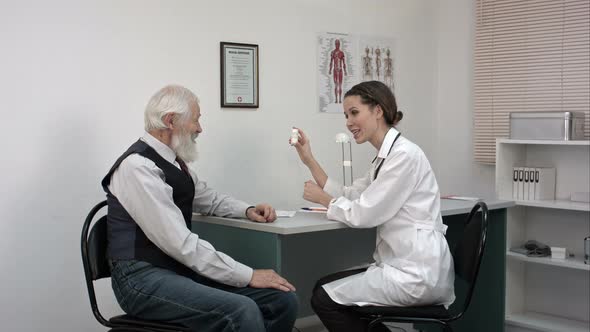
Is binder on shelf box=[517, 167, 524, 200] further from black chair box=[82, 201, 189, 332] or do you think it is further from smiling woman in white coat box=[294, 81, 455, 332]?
black chair box=[82, 201, 189, 332]

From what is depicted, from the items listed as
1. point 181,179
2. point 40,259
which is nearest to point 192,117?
point 181,179

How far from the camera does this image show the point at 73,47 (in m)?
2.94

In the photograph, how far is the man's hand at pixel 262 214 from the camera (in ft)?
8.97

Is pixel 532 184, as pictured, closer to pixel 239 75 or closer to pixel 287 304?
pixel 239 75

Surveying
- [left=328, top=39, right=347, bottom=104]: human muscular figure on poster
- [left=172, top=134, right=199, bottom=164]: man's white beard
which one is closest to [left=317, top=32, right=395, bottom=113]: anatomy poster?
[left=328, top=39, right=347, bottom=104]: human muscular figure on poster

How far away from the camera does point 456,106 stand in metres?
4.53

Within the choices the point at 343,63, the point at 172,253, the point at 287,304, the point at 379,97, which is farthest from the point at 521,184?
the point at 172,253

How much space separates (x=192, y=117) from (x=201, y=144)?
832mm

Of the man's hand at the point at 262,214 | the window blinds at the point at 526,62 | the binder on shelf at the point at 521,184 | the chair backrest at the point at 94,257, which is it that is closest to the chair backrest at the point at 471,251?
the man's hand at the point at 262,214

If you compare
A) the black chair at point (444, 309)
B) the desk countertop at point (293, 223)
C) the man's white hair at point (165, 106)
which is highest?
the man's white hair at point (165, 106)

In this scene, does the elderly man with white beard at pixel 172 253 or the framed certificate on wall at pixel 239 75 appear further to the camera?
the framed certificate on wall at pixel 239 75

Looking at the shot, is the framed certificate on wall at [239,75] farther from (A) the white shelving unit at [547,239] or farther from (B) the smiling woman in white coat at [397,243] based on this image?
(A) the white shelving unit at [547,239]

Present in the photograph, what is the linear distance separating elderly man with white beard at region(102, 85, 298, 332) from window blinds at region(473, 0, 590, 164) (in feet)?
7.47

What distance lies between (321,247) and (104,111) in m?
1.55
